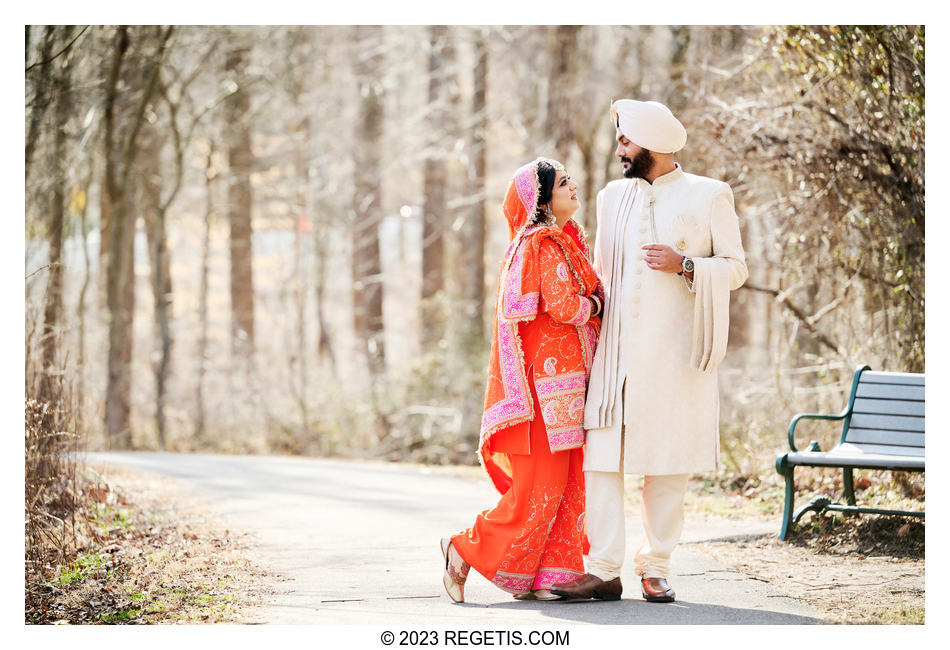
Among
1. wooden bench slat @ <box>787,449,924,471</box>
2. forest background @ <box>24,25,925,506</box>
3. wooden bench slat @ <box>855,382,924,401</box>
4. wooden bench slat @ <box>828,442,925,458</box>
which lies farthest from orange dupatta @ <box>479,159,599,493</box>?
forest background @ <box>24,25,925,506</box>

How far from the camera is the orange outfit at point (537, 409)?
194 inches

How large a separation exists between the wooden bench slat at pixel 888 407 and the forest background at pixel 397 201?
1.07 metres

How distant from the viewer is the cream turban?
502 centimetres

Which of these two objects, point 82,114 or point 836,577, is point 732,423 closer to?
point 836,577

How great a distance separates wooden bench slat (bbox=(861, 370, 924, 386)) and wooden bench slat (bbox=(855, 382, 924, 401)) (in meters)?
0.03

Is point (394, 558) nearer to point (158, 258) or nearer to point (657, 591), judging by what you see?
point (657, 591)

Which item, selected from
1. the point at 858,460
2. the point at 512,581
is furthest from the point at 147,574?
the point at 858,460

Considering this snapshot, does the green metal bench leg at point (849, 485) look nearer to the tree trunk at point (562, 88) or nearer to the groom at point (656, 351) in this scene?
the groom at point (656, 351)

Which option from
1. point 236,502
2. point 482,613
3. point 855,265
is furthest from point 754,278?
point 482,613

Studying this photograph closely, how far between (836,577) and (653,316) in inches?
66.5

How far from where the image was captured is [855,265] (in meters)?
8.17

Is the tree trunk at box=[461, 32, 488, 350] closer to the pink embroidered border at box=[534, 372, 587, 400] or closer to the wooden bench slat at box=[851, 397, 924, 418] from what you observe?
the wooden bench slat at box=[851, 397, 924, 418]

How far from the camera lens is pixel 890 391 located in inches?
261
